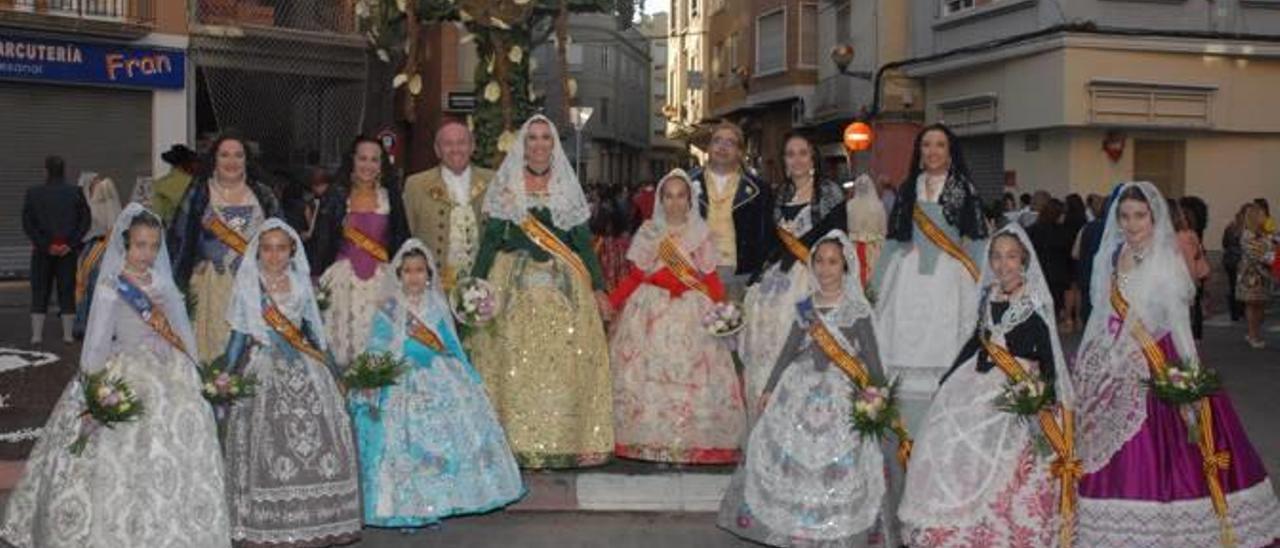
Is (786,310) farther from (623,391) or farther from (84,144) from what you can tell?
(84,144)

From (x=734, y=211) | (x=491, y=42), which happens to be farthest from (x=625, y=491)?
(x=491, y=42)

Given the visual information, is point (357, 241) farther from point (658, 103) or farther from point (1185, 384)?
point (658, 103)

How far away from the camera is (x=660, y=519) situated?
7.60 m

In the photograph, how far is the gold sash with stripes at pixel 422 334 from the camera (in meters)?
7.07

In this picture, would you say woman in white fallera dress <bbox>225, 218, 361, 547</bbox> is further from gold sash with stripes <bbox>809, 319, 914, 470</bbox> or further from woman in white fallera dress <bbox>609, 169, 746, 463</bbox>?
gold sash with stripes <bbox>809, 319, 914, 470</bbox>

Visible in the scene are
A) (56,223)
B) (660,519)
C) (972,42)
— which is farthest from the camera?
(972,42)

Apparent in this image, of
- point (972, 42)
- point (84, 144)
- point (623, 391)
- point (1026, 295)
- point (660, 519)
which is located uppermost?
point (972, 42)

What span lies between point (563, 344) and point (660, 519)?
3.41 feet

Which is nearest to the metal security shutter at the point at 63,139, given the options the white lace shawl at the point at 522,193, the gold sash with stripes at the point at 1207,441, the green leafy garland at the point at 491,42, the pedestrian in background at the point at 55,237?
the pedestrian in background at the point at 55,237

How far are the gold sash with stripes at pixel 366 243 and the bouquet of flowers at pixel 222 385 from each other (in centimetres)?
136

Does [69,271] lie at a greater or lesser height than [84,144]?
lesser

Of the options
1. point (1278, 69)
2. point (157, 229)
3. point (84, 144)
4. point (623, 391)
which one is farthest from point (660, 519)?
point (84, 144)

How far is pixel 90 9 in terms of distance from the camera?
23.0 metres

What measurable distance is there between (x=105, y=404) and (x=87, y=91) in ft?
61.8
